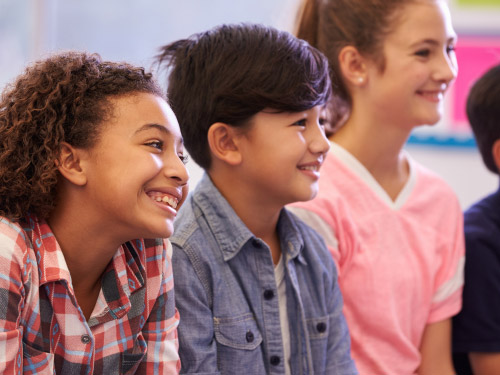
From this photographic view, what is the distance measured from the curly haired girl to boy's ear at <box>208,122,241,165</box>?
7.3 inches

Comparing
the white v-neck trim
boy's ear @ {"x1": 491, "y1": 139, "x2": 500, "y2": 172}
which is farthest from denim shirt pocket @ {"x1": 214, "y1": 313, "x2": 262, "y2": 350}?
boy's ear @ {"x1": 491, "y1": 139, "x2": 500, "y2": 172}

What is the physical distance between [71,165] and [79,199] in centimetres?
5

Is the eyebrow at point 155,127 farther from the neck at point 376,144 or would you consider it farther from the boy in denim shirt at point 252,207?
the neck at point 376,144

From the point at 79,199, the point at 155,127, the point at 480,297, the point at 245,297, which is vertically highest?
the point at 155,127

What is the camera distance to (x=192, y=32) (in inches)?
94.5

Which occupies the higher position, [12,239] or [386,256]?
[12,239]

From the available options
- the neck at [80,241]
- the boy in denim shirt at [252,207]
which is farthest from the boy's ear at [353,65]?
the neck at [80,241]

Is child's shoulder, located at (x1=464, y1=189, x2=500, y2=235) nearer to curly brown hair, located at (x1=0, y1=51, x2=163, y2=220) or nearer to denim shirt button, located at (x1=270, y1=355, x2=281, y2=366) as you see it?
denim shirt button, located at (x1=270, y1=355, x2=281, y2=366)

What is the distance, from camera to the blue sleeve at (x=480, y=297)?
4.73 feet

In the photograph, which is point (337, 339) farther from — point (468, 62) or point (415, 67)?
point (468, 62)

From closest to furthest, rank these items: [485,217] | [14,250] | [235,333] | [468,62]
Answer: [14,250], [235,333], [485,217], [468,62]

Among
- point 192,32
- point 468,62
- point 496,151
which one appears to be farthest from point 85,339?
point 468,62

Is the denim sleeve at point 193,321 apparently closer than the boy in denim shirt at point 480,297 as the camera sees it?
Yes

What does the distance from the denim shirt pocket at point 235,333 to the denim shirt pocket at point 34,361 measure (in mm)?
298
